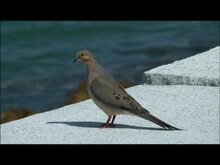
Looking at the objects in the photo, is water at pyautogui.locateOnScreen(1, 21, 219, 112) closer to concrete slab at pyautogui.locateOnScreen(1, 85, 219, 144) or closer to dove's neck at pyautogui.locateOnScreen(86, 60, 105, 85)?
concrete slab at pyautogui.locateOnScreen(1, 85, 219, 144)

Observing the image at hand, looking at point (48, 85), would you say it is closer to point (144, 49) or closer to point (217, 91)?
point (144, 49)

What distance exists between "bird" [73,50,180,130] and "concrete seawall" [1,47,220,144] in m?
0.09

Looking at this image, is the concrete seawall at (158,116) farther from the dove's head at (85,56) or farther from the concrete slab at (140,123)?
the dove's head at (85,56)

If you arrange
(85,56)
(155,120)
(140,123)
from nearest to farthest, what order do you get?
(155,120)
(140,123)
(85,56)

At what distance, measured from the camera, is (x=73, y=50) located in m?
17.4

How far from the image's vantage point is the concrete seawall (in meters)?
5.95

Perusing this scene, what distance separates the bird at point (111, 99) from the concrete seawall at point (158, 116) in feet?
0.31

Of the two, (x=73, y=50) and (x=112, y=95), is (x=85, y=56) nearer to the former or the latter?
(x=112, y=95)

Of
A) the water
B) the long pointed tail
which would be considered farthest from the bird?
the water

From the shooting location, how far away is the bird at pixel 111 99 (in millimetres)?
6078

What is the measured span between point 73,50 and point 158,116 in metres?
11.1

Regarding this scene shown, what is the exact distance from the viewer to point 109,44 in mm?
17500

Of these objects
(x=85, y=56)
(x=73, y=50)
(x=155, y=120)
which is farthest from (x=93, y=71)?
(x=73, y=50)

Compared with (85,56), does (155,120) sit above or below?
below
